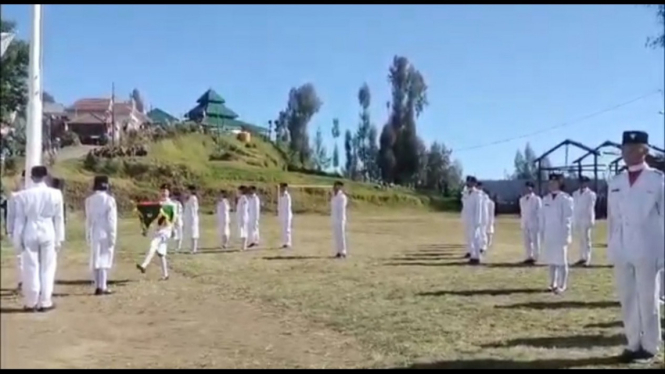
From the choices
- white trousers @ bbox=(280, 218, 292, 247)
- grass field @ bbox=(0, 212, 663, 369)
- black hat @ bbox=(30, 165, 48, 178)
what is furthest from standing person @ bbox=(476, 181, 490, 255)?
black hat @ bbox=(30, 165, 48, 178)

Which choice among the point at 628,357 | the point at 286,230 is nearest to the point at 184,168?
the point at 628,357

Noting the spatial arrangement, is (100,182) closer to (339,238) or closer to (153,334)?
(153,334)

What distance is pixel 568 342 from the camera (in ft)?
21.8

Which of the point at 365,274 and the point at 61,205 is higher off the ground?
the point at 61,205

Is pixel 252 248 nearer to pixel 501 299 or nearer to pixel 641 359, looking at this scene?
pixel 501 299

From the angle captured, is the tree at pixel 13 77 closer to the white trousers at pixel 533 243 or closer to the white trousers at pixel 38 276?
the white trousers at pixel 38 276

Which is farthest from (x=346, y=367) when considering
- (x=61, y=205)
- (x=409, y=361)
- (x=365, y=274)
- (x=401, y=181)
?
(x=365, y=274)

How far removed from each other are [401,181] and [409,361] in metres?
1.40

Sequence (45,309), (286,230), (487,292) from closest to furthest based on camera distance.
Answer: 1. (45,309)
2. (487,292)
3. (286,230)

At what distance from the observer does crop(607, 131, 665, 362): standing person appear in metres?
5.54

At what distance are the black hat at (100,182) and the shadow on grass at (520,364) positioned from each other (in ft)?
8.31

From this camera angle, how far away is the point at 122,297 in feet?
20.0

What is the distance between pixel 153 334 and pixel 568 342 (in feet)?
10.9

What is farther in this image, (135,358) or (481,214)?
(481,214)
